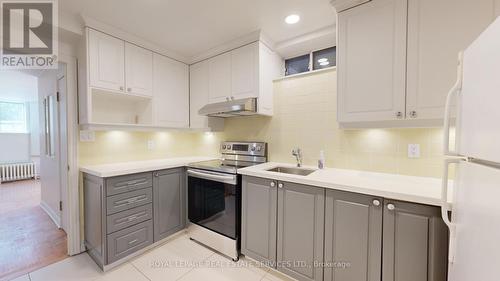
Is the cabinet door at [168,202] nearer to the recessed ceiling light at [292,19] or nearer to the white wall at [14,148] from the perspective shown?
the recessed ceiling light at [292,19]

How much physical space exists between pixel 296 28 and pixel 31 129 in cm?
753

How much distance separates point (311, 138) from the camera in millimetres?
2215

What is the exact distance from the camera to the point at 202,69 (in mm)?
2752

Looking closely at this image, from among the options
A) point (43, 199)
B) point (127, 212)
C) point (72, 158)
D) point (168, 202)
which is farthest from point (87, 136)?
point (43, 199)

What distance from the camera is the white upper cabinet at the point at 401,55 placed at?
4.22 feet

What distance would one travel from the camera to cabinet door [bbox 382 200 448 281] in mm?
1126

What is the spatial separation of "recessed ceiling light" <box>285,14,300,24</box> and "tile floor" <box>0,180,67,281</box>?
11.0 ft

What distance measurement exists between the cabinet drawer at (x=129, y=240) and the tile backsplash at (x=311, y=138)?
912 millimetres

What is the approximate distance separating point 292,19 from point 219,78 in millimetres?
1103

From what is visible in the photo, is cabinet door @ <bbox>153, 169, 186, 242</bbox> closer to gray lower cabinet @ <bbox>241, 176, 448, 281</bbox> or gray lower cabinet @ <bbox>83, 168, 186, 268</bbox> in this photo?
gray lower cabinet @ <bbox>83, 168, 186, 268</bbox>

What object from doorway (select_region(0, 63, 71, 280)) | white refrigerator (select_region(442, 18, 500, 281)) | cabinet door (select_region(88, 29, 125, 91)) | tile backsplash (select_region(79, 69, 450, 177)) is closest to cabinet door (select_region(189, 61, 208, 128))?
tile backsplash (select_region(79, 69, 450, 177))

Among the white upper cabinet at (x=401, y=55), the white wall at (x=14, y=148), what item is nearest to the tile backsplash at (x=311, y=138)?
the white upper cabinet at (x=401, y=55)

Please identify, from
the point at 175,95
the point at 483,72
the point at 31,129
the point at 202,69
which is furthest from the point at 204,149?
the point at 31,129

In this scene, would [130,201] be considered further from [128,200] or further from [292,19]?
[292,19]
